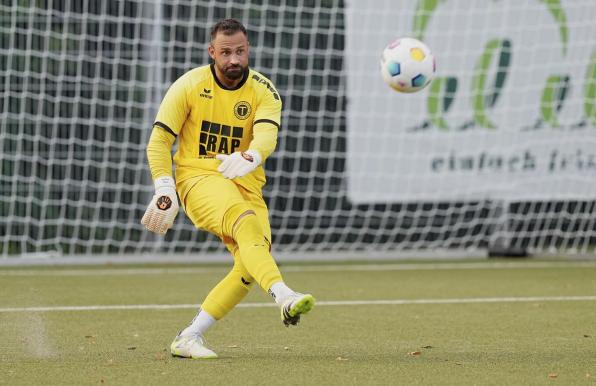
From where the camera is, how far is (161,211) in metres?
5.05

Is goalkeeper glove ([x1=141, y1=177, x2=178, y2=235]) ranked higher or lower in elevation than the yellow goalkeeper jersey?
lower

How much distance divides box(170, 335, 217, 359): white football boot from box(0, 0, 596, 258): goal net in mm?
6080

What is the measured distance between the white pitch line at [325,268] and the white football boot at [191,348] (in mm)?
4622

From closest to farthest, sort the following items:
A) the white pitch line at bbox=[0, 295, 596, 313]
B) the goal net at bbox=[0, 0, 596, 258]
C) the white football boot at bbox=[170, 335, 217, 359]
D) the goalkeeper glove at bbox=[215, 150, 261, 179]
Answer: the goalkeeper glove at bbox=[215, 150, 261, 179]
the white football boot at bbox=[170, 335, 217, 359]
the white pitch line at bbox=[0, 295, 596, 313]
the goal net at bbox=[0, 0, 596, 258]

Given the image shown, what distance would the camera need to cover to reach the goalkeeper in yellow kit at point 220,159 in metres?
5.09

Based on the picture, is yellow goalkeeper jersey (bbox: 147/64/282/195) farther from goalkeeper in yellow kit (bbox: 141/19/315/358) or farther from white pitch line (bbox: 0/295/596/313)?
white pitch line (bbox: 0/295/596/313)

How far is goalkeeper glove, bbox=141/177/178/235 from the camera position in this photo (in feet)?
16.6

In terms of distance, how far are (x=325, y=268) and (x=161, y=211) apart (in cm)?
542

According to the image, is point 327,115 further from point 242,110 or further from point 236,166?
point 236,166

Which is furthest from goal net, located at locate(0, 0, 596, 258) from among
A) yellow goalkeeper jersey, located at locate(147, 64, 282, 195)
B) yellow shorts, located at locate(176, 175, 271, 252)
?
yellow shorts, located at locate(176, 175, 271, 252)

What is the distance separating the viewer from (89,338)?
19.4 feet

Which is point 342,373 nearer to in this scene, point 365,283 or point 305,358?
point 305,358

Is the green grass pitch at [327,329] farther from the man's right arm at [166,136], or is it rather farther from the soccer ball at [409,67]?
the soccer ball at [409,67]

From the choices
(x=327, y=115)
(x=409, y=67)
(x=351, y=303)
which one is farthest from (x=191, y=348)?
(x=327, y=115)
